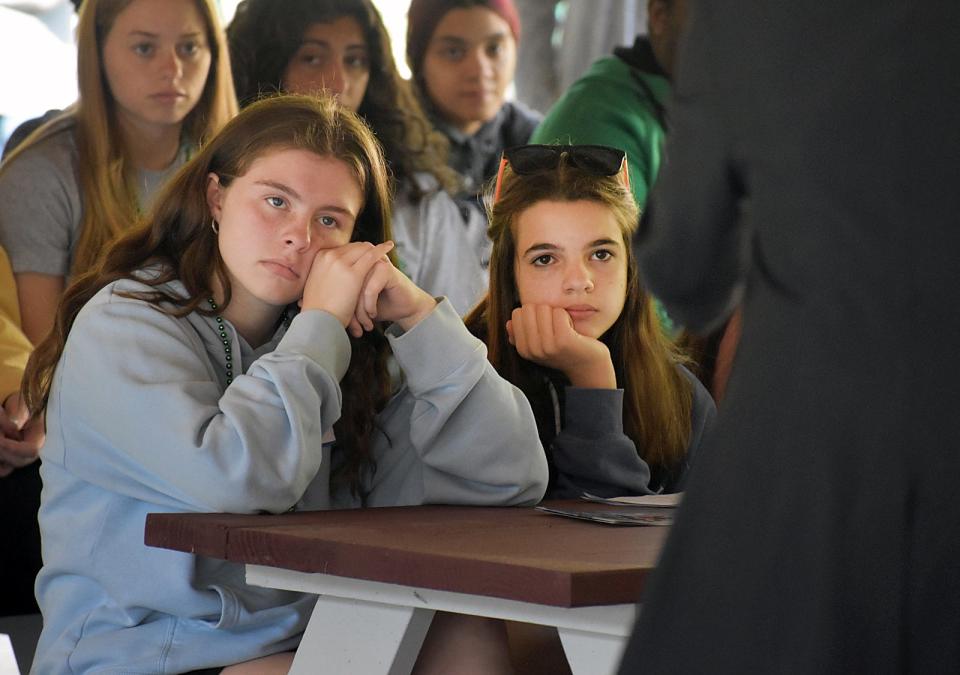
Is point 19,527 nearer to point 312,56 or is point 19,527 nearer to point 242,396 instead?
point 242,396

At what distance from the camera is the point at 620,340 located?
2.25 m

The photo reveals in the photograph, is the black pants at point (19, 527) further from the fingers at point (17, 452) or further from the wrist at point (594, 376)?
the wrist at point (594, 376)

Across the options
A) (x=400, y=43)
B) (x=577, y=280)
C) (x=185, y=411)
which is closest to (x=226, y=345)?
(x=185, y=411)

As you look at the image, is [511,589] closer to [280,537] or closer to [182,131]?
[280,537]

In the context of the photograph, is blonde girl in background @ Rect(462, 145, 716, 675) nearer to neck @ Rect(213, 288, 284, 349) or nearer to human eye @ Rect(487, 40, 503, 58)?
neck @ Rect(213, 288, 284, 349)

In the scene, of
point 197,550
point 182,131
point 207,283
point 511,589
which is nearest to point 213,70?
point 182,131

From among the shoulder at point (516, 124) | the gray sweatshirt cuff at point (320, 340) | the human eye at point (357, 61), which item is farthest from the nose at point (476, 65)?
the gray sweatshirt cuff at point (320, 340)

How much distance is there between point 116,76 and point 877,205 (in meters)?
2.19

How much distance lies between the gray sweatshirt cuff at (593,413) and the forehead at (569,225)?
10.4 inches

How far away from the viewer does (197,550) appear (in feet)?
4.47

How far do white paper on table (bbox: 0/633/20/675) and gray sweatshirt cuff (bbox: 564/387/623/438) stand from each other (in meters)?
0.95

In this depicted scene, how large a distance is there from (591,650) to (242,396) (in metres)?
0.55

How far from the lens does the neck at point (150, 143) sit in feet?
9.30

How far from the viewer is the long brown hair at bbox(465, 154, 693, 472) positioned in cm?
219
